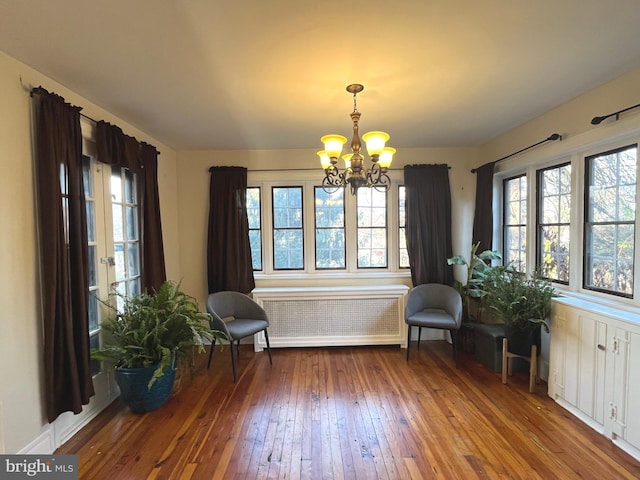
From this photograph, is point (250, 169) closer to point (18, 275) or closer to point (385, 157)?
point (385, 157)

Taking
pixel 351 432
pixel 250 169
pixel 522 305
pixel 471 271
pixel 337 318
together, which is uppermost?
pixel 250 169

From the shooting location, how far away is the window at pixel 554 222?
2883 mm

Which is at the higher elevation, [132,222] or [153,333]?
[132,222]

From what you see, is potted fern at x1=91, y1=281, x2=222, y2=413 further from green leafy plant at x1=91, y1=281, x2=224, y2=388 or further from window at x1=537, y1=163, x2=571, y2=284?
window at x1=537, y1=163, x2=571, y2=284

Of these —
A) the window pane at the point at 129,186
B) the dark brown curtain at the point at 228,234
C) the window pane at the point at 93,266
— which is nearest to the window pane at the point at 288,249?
the dark brown curtain at the point at 228,234

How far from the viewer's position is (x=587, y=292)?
2654mm

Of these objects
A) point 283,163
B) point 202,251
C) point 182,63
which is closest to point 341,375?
point 202,251

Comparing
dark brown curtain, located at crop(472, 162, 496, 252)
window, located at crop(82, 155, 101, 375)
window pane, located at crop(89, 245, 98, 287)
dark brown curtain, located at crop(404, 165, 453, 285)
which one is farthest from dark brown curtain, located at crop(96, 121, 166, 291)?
dark brown curtain, located at crop(472, 162, 496, 252)

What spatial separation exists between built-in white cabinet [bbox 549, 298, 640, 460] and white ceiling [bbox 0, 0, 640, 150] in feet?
5.55

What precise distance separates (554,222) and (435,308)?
1.52 meters

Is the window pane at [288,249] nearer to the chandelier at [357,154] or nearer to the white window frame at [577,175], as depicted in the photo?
the chandelier at [357,154]

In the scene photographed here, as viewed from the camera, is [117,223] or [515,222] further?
[515,222]

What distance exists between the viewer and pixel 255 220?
4.09 metres

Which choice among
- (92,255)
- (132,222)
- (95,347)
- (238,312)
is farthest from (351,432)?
(132,222)
